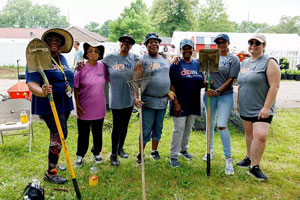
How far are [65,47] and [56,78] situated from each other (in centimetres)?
55

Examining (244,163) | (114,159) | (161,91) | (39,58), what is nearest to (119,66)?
(161,91)

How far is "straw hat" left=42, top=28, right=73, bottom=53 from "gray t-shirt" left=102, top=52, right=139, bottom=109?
0.58 metres

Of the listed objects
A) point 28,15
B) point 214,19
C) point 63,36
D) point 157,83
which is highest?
point 28,15

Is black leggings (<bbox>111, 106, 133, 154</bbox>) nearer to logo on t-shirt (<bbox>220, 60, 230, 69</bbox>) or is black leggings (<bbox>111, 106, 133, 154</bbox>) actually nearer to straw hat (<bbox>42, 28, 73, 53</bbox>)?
straw hat (<bbox>42, 28, 73, 53</bbox>)

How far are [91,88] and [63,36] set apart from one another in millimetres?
826

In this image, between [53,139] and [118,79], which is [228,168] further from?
[53,139]

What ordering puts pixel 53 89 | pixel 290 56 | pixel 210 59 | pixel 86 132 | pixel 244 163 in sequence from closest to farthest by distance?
pixel 53 89 → pixel 210 59 → pixel 86 132 → pixel 244 163 → pixel 290 56

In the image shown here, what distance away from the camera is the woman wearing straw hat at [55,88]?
117 inches

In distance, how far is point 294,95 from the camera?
1053 centimetres

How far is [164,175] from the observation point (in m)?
3.58

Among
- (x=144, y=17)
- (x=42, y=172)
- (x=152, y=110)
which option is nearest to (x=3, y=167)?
(x=42, y=172)

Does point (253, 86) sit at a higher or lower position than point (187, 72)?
lower

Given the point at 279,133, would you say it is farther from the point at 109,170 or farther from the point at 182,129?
the point at 109,170

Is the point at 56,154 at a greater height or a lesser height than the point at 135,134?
greater
